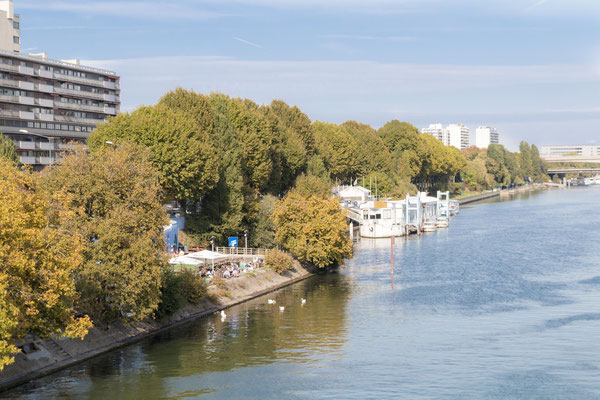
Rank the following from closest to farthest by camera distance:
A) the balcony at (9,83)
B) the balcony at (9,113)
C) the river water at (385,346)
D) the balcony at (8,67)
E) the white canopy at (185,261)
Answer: the river water at (385,346), the white canopy at (185,261), the balcony at (9,113), the balcony at (8,67), the balcony at (9,83)

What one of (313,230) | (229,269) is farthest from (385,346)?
(313,230)

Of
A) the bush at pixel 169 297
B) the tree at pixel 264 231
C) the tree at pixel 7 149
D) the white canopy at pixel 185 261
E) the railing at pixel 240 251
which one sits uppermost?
the tree at pixel 7 149

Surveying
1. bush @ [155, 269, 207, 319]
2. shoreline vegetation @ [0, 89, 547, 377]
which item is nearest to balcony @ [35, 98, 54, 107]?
shoreline vegetation @ [0, 89, 547, 377]

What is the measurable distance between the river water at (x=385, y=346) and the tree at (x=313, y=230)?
337 cm

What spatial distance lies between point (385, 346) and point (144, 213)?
22363 millimetres

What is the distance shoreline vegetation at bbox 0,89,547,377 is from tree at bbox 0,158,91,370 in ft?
0.30

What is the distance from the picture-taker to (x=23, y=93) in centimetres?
13512

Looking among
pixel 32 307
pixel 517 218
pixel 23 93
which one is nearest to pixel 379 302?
pixel 32 307

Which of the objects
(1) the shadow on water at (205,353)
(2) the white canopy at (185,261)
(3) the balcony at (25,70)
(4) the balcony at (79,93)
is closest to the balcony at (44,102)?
(4) the balcony at (79,93)

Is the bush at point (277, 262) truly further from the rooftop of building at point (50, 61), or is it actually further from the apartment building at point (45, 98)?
the rooftop of building at point (50, 61)

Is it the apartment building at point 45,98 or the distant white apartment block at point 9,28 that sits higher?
the distant white apartment block at point 9,28

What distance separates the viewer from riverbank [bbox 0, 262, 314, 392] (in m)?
49.9

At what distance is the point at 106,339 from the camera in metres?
58.6

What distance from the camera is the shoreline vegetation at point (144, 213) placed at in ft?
146
